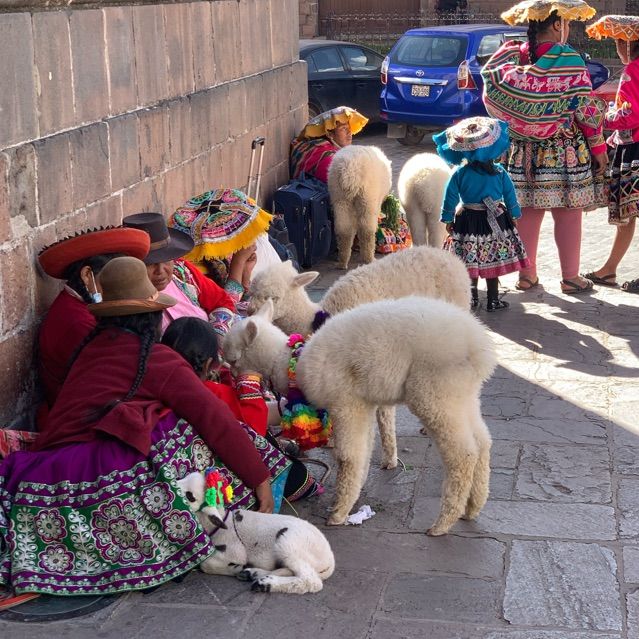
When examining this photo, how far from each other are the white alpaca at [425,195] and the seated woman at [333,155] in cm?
73

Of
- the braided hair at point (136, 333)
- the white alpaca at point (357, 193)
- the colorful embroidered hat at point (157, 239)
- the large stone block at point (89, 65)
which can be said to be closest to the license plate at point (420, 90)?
the white alpaca at point (357, 193)

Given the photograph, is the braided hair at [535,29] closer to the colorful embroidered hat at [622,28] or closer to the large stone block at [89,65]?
the colorful embroidered hat at [622,28]

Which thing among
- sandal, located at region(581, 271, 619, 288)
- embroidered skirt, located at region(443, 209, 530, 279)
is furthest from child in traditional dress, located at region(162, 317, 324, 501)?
sandal, located at region(581, 271, 619, 288)

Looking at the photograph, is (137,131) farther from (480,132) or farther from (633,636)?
(633,636)

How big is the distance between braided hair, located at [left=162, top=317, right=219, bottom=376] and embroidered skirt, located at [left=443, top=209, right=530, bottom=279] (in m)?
3.52

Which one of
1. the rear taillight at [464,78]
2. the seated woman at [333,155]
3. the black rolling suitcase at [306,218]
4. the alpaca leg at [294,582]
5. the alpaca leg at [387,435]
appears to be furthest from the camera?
the rear taillight at [464,78]

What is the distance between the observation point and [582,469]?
511 cm

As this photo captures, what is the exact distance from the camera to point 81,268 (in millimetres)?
4707

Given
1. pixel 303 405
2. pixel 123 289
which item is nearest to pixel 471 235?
pixel 303 405

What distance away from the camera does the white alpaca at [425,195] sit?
8.46 metres

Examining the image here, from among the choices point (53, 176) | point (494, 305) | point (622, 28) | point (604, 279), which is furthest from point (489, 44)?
point (53, 176)

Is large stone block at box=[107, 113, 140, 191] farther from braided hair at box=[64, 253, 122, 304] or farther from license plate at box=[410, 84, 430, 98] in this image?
license plate at box=[410, 84, 430, 98]

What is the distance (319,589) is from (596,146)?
4.97 meters

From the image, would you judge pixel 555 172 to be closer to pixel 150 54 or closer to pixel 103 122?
pixel 150 54
